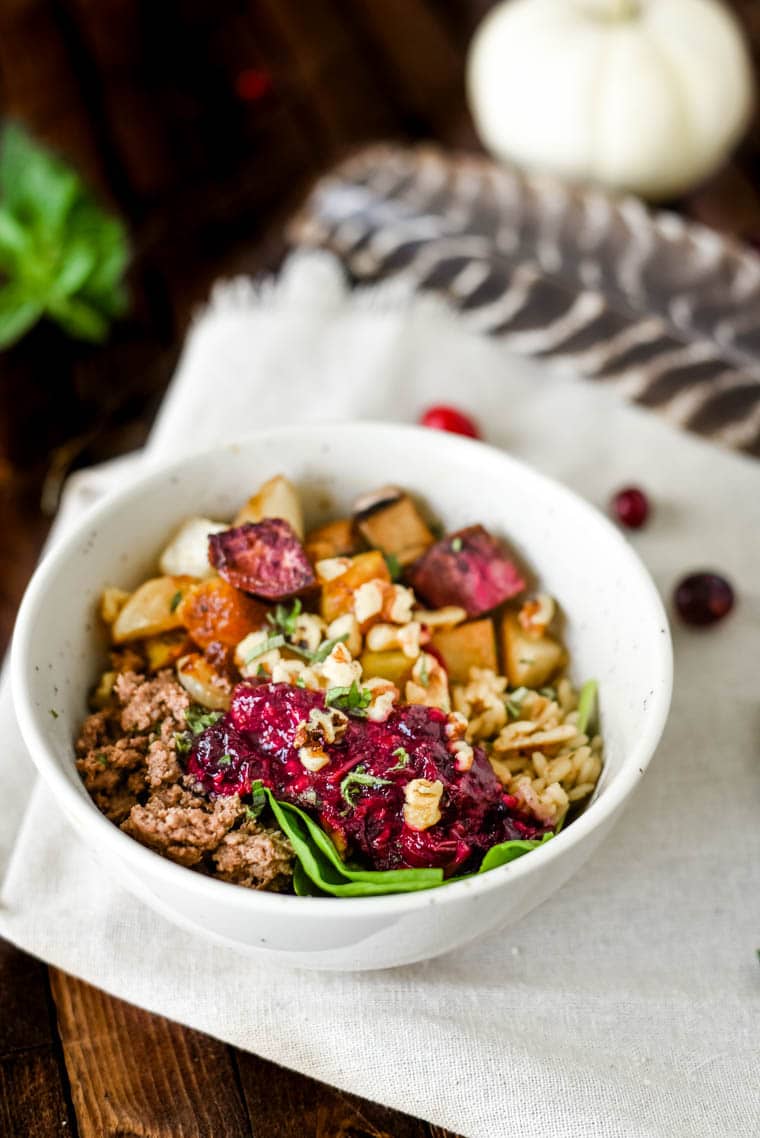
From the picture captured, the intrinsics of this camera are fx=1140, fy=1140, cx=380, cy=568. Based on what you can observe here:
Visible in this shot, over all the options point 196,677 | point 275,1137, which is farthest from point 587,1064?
point 196,677

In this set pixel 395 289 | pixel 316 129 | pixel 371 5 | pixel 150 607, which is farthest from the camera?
pixel 371 5

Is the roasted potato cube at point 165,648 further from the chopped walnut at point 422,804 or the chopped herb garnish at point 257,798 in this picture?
the chopped walnut at point 422,804

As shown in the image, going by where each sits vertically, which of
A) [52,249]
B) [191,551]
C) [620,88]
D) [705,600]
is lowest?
[705,600]

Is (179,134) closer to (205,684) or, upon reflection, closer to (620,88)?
(620,88)

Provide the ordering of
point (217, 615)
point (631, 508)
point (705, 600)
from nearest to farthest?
point (217, 615), point (705, 600), point (631, 508)

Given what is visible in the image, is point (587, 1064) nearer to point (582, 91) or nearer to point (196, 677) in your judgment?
point (196, 677)

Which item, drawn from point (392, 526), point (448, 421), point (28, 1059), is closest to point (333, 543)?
point (392, 526)

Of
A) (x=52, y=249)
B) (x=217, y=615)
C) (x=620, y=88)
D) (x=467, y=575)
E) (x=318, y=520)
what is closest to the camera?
(x=217, y=615)
